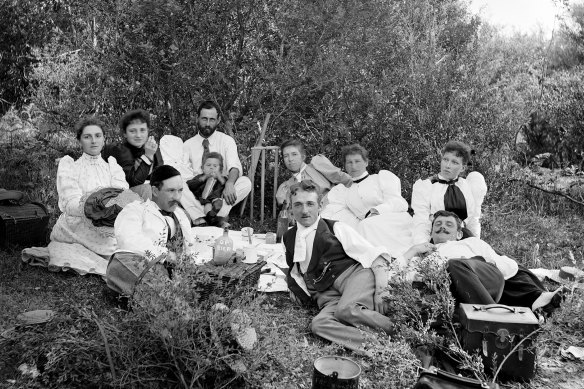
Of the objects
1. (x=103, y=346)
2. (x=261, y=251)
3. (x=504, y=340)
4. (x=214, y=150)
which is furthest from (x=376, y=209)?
(x=103, y=346)

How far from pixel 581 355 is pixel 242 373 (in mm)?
2312

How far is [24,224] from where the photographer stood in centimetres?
588

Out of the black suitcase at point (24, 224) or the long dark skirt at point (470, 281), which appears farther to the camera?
the black suitcase at point (24, 224)

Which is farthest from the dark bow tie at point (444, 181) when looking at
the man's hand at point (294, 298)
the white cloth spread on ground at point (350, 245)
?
the man's hand at point (294, 298)

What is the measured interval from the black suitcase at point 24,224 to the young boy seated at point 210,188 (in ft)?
5.50

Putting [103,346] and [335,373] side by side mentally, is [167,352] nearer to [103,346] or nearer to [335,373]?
[103,346]

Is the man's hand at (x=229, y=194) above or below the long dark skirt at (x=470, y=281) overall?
above

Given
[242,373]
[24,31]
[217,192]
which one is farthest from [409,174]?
[24,31]

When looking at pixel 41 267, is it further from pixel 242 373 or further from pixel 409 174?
pixel 409 174

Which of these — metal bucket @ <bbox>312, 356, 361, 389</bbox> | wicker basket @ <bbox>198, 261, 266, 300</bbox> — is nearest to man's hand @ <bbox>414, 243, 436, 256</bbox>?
wicker basket @ <bbox>198, 261, 266, 300</bbox>

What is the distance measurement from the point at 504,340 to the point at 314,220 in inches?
62.3

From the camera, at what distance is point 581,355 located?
3938 mm

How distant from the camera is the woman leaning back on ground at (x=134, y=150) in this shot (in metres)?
6.18

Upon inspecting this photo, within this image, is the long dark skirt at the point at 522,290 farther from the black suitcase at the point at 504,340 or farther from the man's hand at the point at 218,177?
Answer: the man's hand at the point at 218,177
